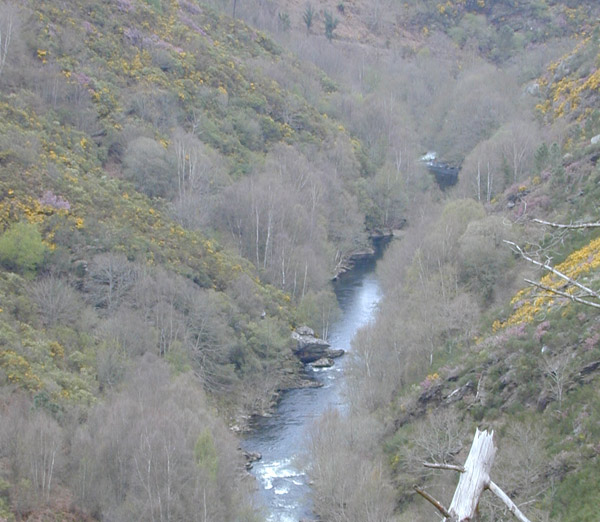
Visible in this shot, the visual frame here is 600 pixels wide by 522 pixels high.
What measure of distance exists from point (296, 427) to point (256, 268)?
20939 mm

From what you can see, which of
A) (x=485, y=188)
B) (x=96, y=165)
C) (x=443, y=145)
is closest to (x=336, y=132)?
(x=443, y=145)

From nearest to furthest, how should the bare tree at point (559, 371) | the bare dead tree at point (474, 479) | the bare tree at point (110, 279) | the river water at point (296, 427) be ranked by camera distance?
the bare dead tree at point (474, 479) → the bare tree at point (559, 371) → the river water at point (296, 427) → the bare tree at point (110, 279)

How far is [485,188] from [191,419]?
1616 inches

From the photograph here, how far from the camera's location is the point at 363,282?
65.2m

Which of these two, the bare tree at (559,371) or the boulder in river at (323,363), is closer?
the bare tree at (559,371)

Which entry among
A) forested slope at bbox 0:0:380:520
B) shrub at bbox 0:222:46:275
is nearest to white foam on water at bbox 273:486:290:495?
forested slope at bbox 0:0:380:520

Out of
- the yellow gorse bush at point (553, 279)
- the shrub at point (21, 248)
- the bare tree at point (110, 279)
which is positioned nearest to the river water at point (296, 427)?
the yellow gorse bush at point (553, 279)

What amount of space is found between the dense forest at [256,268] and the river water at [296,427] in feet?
3.74

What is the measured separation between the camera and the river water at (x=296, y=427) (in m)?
32.4

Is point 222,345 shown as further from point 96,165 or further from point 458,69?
point 458,69

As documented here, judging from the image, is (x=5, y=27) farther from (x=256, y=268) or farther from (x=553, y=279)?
(x=553, y=279)

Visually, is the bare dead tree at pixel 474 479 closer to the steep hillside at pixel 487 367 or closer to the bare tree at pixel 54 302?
the steep hillside at pixel 487 367

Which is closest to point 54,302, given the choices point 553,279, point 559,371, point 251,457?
point 251,457

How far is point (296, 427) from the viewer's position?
4069 centimetres
